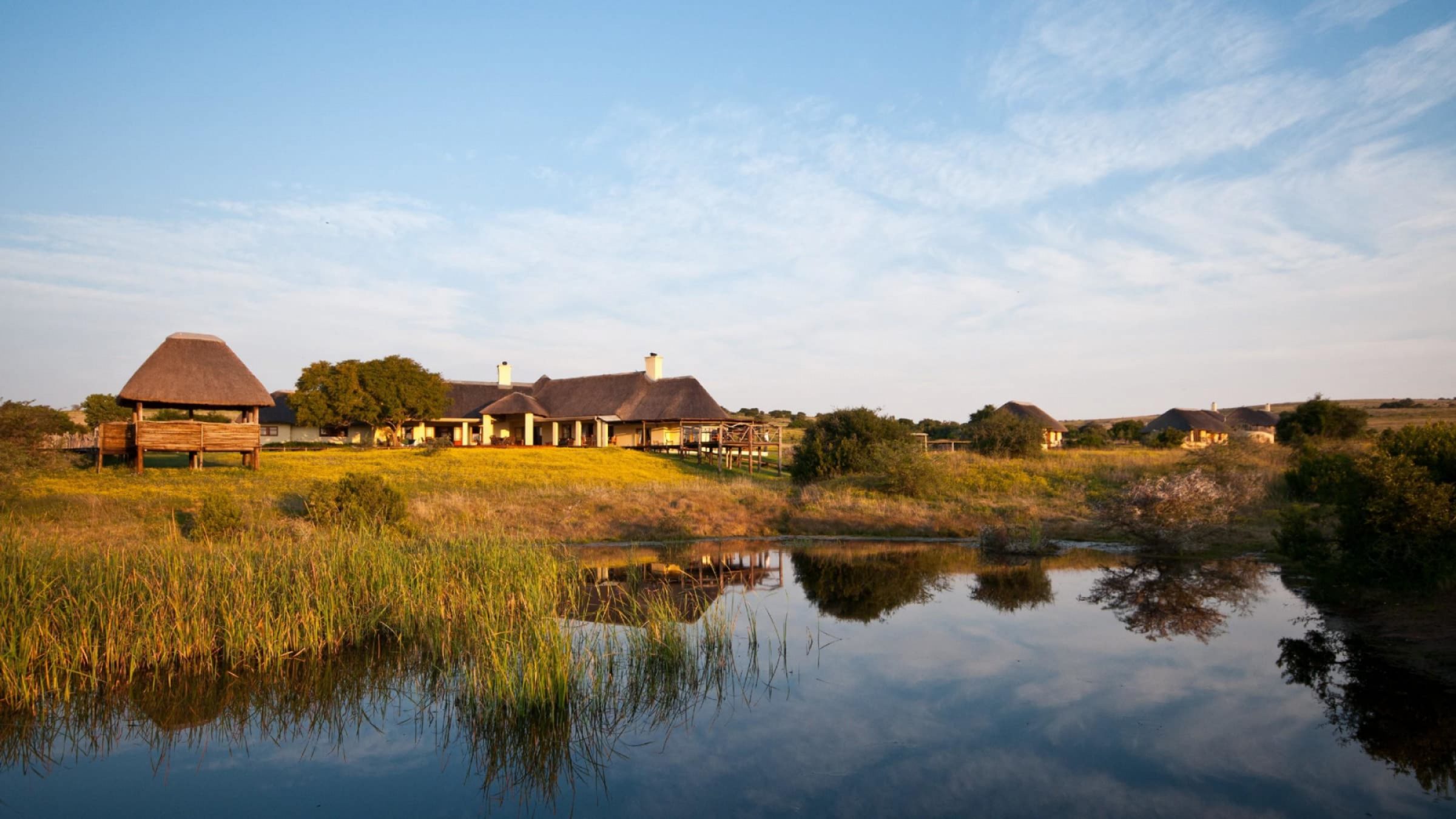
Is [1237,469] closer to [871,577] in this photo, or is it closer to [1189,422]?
[871,577]

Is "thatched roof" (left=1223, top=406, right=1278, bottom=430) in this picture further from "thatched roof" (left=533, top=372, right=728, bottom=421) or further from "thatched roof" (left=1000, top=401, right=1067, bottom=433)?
"thatched roof" (left=533, top=372, right=728, bottom=421)

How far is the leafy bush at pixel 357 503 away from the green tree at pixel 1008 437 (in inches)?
895

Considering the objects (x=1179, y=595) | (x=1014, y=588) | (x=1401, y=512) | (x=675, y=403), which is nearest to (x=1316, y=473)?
(x=1179, y=595)

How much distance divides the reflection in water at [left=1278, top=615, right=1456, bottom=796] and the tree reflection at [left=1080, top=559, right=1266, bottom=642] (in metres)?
1.34

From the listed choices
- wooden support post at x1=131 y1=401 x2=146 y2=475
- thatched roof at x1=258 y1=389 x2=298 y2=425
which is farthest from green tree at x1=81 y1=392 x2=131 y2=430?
wooden support post at x1=131 y1=401 x2=146 y2=475

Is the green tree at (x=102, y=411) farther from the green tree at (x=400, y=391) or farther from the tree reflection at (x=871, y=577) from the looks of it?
the tree reflection at (x=871, y=577)

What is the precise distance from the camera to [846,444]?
29.4m

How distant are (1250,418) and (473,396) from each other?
179 ft

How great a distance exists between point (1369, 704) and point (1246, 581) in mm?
7515

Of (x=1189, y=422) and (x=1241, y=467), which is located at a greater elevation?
(x=1189, y=422)

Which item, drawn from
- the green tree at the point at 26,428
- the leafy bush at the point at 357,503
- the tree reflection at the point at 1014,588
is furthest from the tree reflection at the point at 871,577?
the green tree at the point at 26,428

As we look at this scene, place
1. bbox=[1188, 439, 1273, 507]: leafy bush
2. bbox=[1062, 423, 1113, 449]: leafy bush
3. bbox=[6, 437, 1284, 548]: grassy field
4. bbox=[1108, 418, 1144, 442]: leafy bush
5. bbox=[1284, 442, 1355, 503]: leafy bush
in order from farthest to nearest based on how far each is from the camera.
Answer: bbox=[1108, 418, 1144, 442]: leafy bush
bbox=[1062, 423, 1113, 449]: leafy bush
bbox=[1188, 439, 1273, 507]: leafy bush
bbox=[6, 437, 1284, 548]: grassy field
bbox=[1284, 442, 1355, 503]: leafy bush

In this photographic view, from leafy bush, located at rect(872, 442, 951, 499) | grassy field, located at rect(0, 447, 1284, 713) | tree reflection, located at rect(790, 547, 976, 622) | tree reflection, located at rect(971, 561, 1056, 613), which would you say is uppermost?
leafy bush, located at rect(872, 442, 951, 499)

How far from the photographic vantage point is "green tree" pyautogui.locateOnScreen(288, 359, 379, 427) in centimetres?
3984
